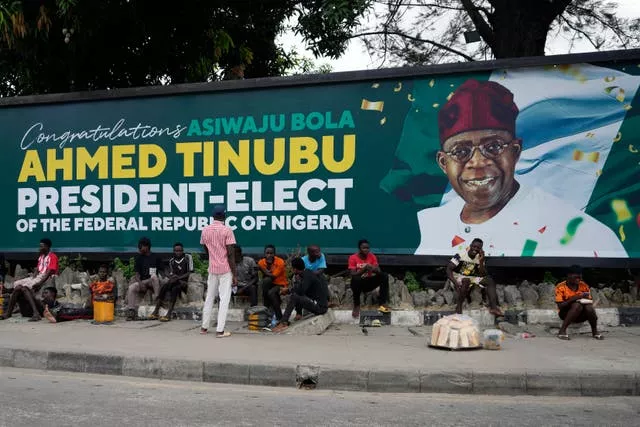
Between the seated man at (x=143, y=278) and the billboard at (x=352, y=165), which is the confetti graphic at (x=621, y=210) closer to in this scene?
the billboard at (x=352, y=165)

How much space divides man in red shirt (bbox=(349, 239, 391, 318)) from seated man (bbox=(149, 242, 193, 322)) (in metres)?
2.55

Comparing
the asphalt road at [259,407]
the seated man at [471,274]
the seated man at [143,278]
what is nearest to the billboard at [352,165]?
the seated man at [471,274]

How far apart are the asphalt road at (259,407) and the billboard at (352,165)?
4548 mm

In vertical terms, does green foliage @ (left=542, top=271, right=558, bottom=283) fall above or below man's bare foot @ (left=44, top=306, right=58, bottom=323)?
above

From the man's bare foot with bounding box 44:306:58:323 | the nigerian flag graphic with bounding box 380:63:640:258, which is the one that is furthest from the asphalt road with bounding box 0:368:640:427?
the nigerian flag graphic with bounding box 380:63:640:258

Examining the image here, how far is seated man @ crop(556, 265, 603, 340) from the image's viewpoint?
9914 mm

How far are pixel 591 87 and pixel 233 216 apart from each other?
575 centimetres

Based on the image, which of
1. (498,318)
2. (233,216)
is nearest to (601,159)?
(498,318)

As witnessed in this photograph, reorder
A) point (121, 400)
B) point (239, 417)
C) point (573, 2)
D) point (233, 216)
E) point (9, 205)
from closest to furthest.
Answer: point (239, 417) < point (121, 400) < point (233, 216) < point (9, 205) < point (573, 2)

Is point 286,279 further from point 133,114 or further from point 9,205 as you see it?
point 9,205

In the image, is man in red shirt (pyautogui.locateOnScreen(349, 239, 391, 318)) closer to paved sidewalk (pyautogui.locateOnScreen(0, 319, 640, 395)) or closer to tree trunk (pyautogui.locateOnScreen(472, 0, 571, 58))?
paved sidewalk (pyautogui.locateOnScreen(0, 319, 640, 395))

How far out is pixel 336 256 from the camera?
12164 millimetres

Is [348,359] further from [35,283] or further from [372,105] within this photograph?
[35,283]

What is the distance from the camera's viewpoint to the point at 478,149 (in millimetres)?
11781
